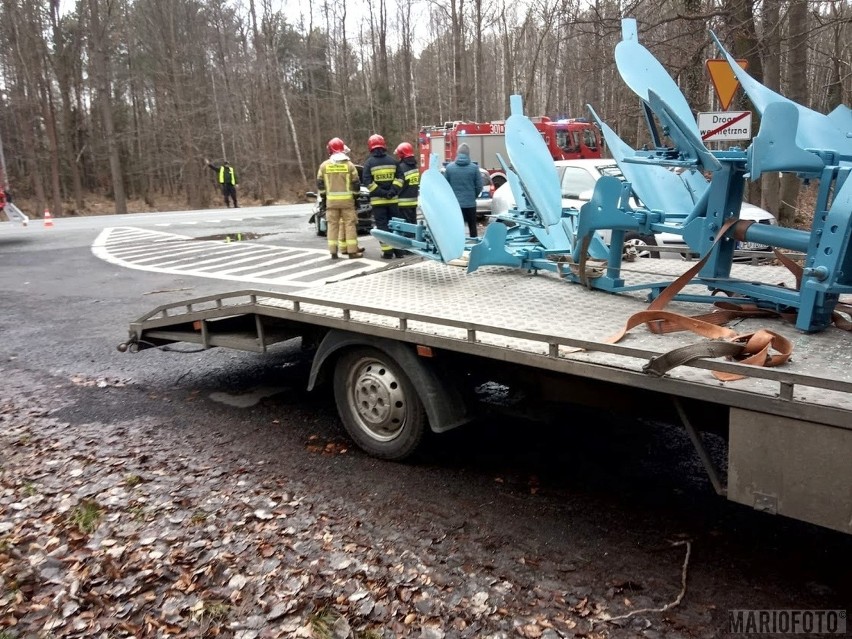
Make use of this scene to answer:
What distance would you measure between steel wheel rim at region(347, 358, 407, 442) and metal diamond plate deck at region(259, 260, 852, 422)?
0.37 metres

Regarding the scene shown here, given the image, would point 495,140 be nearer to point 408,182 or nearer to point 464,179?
point 464,179

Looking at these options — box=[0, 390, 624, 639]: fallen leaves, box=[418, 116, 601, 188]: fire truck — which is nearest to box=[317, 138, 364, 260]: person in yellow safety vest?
box=[0, 390, 624, 639]: fallen leaves

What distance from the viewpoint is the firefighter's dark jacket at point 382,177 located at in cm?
1016

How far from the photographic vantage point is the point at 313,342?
16.3 feet

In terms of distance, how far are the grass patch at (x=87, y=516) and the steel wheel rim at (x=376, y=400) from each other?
160cm

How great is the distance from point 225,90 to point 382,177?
3462 centimetres

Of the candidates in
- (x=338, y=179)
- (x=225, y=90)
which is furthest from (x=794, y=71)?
(x=225, y=90)

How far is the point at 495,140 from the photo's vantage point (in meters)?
22.9

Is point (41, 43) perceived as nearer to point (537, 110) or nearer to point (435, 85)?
point (435, 85)

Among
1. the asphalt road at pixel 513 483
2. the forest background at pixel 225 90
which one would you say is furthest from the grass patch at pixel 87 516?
the forest background at pixel 225 90

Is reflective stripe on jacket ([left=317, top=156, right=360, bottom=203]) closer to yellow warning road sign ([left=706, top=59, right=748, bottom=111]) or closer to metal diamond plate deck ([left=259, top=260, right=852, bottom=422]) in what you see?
metal diamond plate deck ([left=259, top=260, right=852, bottom=422])

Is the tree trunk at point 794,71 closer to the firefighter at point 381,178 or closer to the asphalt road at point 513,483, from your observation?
the firefighter at point 381,178

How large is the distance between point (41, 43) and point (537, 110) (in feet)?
103

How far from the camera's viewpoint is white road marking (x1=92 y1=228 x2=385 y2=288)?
10570 mm
